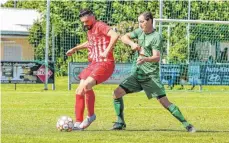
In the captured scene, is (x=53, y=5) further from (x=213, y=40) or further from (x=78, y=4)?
(x=213, y=40)

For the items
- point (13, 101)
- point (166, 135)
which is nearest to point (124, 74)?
point (13, 101)

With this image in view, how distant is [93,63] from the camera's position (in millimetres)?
12016

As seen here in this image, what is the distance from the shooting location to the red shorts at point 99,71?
1173 cm

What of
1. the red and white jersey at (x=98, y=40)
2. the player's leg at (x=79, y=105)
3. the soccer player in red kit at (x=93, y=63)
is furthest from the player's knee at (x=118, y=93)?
the player's leg at (x=79, y=105)

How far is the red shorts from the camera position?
462 inches

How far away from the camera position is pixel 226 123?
13461 millimetres

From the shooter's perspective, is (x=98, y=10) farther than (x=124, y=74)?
Yes

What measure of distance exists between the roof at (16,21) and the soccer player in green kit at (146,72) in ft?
117


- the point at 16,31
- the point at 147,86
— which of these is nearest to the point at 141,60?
the point at 147,86

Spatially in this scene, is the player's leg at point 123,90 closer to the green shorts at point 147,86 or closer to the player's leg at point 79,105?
the green shorts at point 147,86

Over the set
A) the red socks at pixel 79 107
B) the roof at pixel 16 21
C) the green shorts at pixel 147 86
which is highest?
the roof at pixel 16 21

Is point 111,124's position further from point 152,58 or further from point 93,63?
point 152,58

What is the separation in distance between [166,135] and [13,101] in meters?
9.97

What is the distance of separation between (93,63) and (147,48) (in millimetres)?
997
